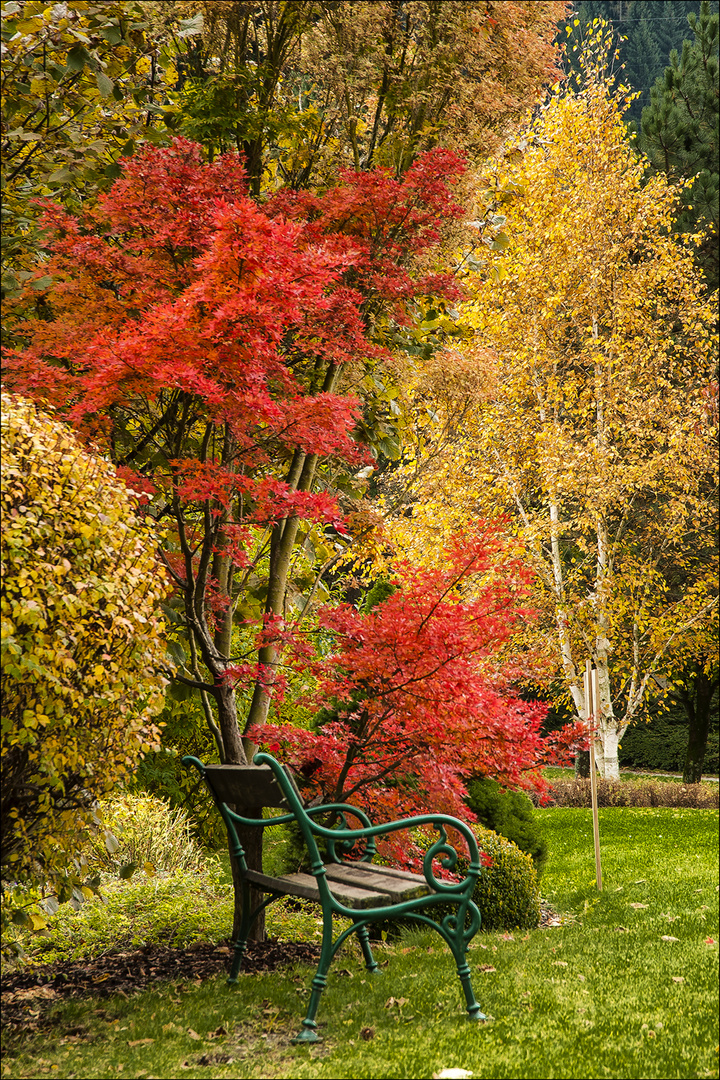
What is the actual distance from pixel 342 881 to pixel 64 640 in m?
1.51

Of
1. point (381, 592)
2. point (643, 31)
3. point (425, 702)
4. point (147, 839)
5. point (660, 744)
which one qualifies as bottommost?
point (660, 744)

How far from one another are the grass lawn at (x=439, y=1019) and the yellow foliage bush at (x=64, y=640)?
70 centimetres

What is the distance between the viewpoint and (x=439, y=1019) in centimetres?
332

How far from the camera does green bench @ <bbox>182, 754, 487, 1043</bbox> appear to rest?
10.8 feet

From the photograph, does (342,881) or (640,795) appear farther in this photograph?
(640,795)

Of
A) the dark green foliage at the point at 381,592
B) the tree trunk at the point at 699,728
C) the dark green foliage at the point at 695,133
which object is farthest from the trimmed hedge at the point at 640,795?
the dark green foliage at the point at 695,133

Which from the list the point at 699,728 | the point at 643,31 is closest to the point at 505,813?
the point at 699,728

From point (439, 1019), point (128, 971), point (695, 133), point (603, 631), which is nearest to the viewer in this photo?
point (439, 1019)

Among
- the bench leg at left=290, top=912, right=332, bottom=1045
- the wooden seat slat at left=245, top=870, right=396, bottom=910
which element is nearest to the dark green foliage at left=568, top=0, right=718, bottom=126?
the wooden seat slat at left=245, top=870, right=396, bottom=910

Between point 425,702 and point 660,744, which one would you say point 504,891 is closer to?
point 425,702

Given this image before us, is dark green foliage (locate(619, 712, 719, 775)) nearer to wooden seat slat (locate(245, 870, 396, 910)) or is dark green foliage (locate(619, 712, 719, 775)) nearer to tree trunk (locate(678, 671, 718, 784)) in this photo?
tree trunk (locate(678, 671, 718, 784))

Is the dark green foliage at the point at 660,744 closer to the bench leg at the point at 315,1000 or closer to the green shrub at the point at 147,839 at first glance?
the green shrub at the point at 147,839

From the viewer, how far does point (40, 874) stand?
3.66m

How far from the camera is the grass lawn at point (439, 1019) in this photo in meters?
2.91
